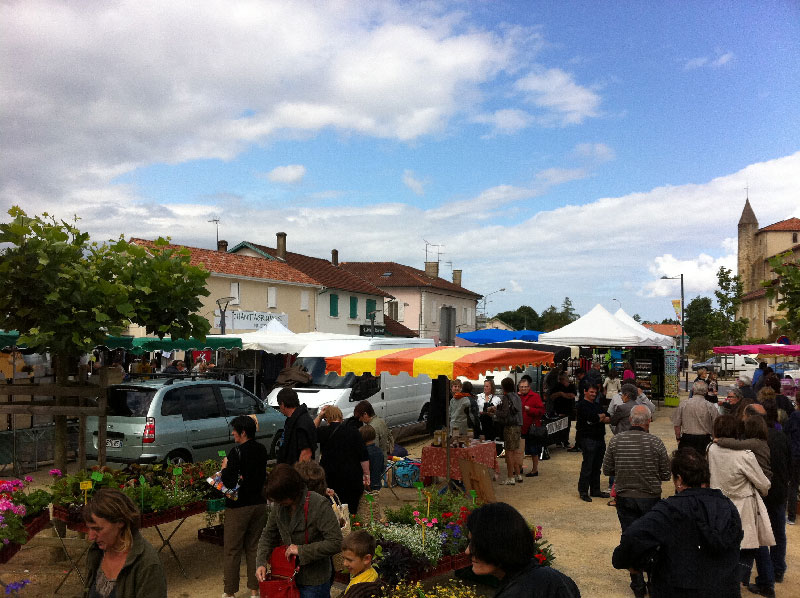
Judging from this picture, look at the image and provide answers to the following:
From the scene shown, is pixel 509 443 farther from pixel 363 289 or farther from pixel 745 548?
pixel 363 289

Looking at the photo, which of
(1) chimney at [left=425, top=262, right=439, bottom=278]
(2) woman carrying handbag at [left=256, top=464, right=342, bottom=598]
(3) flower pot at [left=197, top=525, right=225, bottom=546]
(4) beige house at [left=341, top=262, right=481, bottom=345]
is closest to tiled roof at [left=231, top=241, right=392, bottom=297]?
(4) beige house at [left=341, top=262, right=481, bottom=345]

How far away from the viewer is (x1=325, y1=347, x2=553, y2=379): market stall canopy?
792 cm

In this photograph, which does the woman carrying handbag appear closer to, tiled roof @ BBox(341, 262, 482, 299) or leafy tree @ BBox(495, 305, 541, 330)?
tiled roof @ BBox(341, 262, 482, 299)

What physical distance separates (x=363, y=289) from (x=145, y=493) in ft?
126

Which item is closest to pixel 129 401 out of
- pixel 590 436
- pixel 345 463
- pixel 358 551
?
pixel 345 463

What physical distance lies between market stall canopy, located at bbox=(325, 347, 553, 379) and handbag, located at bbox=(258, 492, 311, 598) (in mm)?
4238

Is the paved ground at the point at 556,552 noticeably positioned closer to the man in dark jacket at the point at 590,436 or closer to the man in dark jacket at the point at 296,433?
the man in dark jacket at the point at 590,436

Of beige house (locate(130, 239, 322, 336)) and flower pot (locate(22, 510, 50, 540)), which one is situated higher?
beige house (locate(130, 239, 322, 336))

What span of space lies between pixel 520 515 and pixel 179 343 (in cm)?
1018

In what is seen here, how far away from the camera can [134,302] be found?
7.11m

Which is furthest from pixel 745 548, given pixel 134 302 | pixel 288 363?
pixel 288 363

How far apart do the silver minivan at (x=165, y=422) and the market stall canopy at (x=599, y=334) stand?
9.42 m

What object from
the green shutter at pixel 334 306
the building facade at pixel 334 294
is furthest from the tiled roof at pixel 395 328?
the green shutter at pixel 334 306

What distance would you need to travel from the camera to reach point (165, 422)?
9266mm
